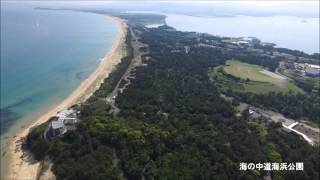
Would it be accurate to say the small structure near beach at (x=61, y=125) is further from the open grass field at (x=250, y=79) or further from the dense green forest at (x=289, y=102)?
the open grass field at (x=250, y=79)

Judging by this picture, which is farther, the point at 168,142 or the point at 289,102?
the point at 289,102

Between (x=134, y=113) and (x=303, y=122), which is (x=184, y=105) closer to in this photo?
(x=134, y=113)

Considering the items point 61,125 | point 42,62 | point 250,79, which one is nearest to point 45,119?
point 61,125

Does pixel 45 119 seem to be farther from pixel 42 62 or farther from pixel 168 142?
pixel 42 62

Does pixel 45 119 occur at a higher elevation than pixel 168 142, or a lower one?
lower

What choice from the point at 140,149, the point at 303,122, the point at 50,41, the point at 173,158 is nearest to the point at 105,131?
the point at 140,149

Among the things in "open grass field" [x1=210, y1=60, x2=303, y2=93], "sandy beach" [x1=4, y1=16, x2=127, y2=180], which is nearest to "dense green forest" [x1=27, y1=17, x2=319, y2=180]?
"sandy beach" [x1=4, y1=16, x2=127, y2=180]
